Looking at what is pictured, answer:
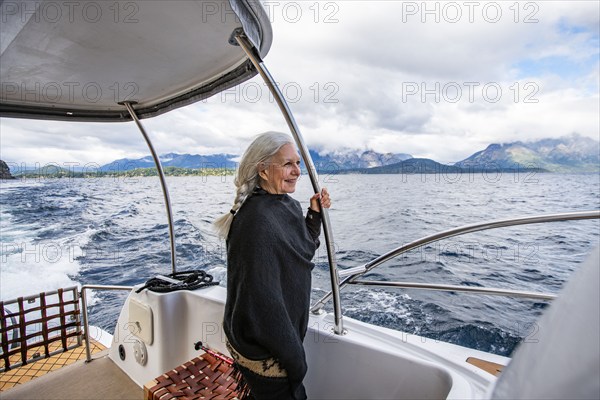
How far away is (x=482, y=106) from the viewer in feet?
45.1

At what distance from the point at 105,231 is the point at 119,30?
1003cm

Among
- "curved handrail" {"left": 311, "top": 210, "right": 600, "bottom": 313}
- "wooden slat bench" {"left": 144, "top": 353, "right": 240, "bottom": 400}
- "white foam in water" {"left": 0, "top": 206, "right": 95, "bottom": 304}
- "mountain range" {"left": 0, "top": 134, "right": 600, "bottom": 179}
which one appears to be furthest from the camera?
"white foam in water" {"left": 0, "top": 206, "right": 95, "bottom": 304}

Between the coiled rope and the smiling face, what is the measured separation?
1.21 m

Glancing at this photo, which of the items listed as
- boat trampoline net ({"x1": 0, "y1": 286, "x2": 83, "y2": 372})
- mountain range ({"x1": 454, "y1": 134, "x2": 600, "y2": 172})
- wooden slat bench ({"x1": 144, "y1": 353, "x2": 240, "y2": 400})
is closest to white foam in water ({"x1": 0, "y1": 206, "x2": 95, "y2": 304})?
boat trampoline net ({"x1": 0, "y1": 286, "x2": 83, "y2": 372})

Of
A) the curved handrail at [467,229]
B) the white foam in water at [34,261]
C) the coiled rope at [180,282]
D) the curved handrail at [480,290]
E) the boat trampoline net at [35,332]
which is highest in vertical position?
the curved handrail at [467,229]

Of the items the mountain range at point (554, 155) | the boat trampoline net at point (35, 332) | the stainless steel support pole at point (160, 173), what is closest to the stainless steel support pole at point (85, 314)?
the boat trampoline net at point (35, 332)

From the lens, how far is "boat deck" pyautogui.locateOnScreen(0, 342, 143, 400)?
2084 millimetres

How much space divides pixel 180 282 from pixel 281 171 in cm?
141

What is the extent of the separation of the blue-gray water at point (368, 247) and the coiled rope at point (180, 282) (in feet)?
0.57

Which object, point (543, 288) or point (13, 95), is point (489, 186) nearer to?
point (543, 288)

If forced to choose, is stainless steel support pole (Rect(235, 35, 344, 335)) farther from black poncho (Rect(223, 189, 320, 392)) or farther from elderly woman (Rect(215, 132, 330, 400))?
black poncho (Rect(223, 189, 320, 392))

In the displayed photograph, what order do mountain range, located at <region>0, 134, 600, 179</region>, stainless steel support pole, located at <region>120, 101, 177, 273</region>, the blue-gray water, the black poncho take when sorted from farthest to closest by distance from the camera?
mountain range, located at <region>0, 134, 600, 179</region>
the blue-gray water
stainless steel support pole, located at <region>120, 101, 177, 273</region>
the black poncho

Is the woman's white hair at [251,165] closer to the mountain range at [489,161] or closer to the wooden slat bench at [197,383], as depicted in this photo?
the wooden slat bench at [197,383]

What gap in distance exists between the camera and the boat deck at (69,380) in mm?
2084
